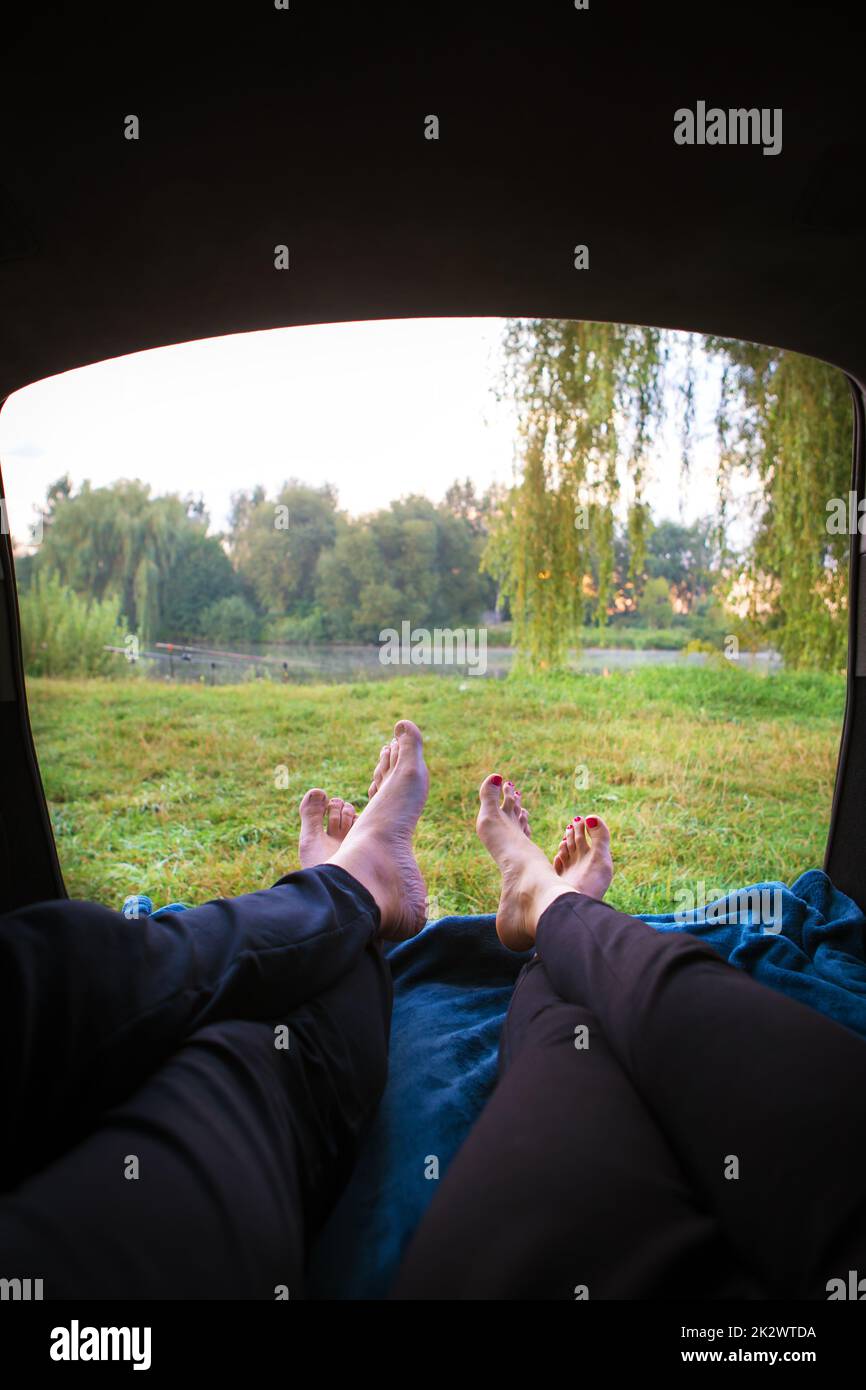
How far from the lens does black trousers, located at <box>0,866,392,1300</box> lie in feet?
1.66

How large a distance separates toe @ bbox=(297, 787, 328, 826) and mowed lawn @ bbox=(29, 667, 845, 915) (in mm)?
332

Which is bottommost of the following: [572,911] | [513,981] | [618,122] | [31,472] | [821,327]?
[513,981]

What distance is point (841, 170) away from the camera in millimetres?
985

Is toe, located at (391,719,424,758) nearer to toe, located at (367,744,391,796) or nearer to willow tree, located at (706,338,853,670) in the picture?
toe, located at (367,744,391,796)

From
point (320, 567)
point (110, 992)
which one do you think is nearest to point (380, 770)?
point (320, 567)

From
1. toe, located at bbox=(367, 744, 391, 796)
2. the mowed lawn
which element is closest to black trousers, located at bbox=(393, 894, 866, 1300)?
toe, located at bbox=(367, 744, 391, 796)

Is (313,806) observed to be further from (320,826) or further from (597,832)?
(597,832)

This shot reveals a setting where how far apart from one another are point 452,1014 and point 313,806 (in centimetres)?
59

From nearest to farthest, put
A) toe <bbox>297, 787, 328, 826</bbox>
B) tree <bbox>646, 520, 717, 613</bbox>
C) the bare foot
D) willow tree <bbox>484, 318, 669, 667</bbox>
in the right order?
1. the bare foot
2. toe <bbox>297, 787, 328, 826</bbox>
3. willow tree <bbox>484, 318, 669, 667</bbox>
4. tree <bbox>646, 520, 717, 613</bbox>

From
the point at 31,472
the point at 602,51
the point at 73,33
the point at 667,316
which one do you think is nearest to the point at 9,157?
the point at 73,33

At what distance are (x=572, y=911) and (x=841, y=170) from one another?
42.3 inches

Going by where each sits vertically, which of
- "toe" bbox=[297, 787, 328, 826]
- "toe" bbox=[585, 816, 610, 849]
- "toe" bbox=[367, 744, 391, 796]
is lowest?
"toe" bbox=[585, 816, 610, 849]

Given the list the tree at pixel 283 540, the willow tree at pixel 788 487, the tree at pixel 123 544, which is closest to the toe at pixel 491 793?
the tree at pixel 283 540
